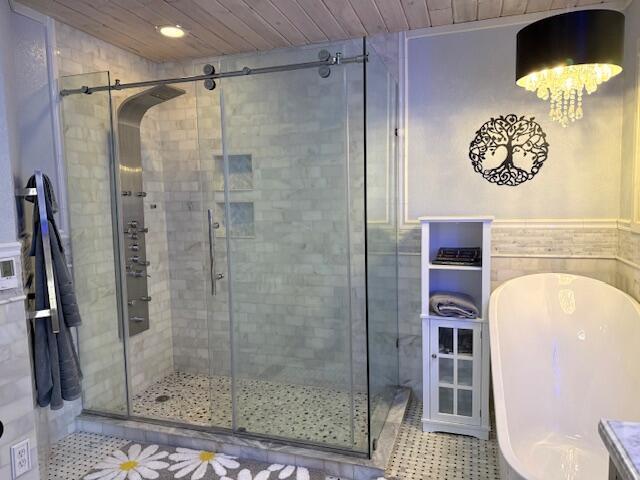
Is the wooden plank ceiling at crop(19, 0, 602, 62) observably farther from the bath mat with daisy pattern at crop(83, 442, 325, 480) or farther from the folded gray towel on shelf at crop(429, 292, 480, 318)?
the bath mat with daisy pattern at crop(83, 442, 325, 480)

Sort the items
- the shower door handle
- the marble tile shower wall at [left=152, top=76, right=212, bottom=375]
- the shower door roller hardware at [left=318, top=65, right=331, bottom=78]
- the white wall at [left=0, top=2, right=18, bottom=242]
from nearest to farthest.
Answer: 1. the white wall at [left=0, top=2, right=18, bottom=242]
2. the shower door roller hardware at [left=318, top=65, right=331, bottom=78]
3. the shower door handle
4. the marble tile shower wall at [left=152, top=76, right=212, bottom=375]

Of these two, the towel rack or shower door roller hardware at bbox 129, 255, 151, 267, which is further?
shower door roller hardware at bbox 129, 255, 151, 267

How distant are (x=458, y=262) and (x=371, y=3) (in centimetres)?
155

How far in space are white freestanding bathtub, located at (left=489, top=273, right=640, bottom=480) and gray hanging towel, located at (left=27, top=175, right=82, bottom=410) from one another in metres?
2.21

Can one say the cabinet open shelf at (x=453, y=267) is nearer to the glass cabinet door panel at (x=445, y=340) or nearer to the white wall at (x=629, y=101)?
the glass cabinet door panel at (x=445, y=340)

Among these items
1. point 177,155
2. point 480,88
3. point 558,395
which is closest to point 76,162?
point 177,155

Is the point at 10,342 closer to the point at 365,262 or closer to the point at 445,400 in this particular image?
the point at 365,262

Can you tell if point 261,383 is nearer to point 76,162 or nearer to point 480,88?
point 76,162

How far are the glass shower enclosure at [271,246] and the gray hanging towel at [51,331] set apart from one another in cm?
42

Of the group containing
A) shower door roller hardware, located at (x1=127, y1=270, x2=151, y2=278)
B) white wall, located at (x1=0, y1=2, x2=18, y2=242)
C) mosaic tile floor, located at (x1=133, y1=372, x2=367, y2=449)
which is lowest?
mosaic tile floor, located at (x1=133, y1=372, x2=367, y2=449)

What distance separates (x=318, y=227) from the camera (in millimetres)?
2637

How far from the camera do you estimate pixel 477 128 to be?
2.83m

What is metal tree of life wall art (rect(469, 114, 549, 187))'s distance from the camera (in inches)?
108

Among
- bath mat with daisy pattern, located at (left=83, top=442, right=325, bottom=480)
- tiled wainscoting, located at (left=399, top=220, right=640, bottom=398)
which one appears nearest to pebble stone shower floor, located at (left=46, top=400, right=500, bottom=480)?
bath mat with daisy pattern, located at (left=83, top=442, right=325, bottom=480)
